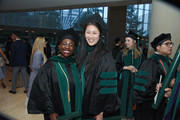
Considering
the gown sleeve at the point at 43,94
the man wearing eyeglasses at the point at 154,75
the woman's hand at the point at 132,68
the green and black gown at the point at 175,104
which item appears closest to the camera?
the green and black gown at the point at 175,104

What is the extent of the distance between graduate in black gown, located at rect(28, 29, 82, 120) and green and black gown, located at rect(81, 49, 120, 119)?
3.4 inches

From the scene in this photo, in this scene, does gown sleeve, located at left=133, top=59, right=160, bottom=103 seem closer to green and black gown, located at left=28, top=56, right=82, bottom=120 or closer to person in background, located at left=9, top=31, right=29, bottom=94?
green and black gown, located at left=28, top=56, right=82, bottom=120

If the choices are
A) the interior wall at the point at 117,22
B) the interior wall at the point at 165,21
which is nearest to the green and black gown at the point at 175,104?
the interior wall at the point at 165,21

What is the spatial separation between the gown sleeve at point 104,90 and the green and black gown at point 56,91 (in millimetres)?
179

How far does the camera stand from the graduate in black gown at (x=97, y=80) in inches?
71.9

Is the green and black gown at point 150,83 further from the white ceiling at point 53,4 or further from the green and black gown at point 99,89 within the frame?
the white ceiling at point 53,4

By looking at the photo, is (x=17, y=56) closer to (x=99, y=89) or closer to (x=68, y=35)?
(x=68, y=35)

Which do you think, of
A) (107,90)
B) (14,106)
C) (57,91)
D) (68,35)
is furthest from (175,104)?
(14,106)

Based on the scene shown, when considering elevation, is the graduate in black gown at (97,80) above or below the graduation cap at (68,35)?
below

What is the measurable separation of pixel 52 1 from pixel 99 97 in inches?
167

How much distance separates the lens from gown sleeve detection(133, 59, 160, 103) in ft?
8.40

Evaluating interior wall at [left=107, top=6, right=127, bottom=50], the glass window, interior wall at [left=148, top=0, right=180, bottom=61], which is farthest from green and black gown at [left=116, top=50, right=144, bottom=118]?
the glass window

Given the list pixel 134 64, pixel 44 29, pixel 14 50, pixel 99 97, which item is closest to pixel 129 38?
pixel 134 64

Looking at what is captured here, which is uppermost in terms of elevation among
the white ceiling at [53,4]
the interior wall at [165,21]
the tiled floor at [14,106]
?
the white ceiling at [53,4]
